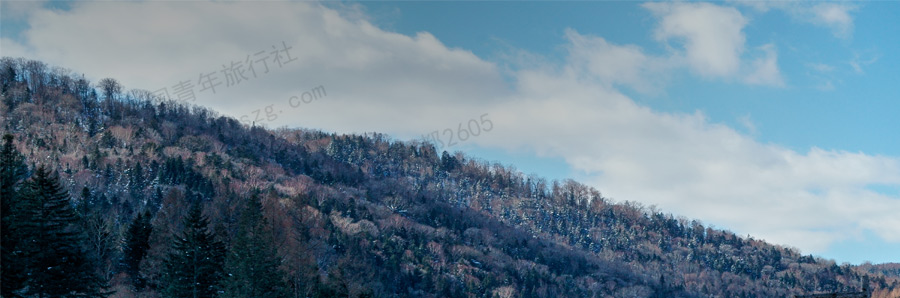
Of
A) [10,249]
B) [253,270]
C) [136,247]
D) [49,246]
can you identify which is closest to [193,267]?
[253,270]

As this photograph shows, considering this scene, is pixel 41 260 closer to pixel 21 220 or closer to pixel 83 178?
pixel 21 220

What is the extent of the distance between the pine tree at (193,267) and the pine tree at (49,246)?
30.4 ft

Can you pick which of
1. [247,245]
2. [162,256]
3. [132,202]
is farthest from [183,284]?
[132,202]

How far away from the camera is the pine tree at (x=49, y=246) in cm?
4609

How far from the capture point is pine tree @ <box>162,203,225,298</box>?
59.4m

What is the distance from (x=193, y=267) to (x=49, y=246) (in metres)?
14.5

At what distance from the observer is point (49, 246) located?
155ft

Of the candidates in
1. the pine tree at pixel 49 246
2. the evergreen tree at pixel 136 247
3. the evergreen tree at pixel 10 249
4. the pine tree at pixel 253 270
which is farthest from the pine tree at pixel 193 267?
the evergreen tree at pixel 10 249

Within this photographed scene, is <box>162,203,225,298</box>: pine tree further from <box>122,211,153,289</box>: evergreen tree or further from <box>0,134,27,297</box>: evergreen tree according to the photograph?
<box>0,134,27,297</box>: evergreen tree

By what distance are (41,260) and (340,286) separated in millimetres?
28654

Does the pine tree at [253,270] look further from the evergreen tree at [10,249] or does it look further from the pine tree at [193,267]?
the evergreen tree at [10,249]

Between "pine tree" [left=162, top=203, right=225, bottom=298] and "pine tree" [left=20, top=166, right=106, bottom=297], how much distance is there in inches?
365

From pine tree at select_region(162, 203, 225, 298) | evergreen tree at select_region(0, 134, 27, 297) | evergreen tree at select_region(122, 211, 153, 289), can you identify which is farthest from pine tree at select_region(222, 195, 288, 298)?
evergreen tree at select_region(0, 134, 27, 297)

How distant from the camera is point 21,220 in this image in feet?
150
